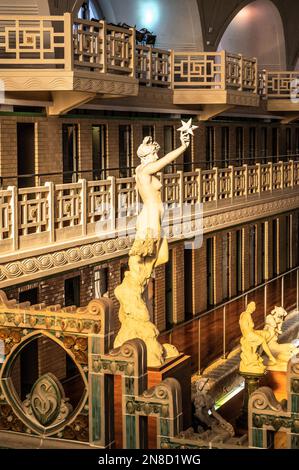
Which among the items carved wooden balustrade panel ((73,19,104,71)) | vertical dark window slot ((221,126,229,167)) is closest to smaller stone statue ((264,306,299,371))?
carved wooden balustrade panel ((73,19,104,71))

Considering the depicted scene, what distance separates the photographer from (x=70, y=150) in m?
20.3

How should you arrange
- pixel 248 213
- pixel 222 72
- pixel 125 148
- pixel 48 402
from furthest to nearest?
pixel 248 213, pixel 125 148, pixel 222 72, pixel 48 402

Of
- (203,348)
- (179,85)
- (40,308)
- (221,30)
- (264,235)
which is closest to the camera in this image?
(40,308)

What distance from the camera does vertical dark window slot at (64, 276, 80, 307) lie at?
791 inches

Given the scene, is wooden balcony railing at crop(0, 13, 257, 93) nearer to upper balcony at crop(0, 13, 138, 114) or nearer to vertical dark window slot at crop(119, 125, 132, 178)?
upper balcony at crop(0, 13, 138, 114)

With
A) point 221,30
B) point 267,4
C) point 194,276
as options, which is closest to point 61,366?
point 194,276

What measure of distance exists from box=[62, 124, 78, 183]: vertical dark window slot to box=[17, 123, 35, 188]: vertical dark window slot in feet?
4.01

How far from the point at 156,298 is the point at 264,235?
30.8 ft

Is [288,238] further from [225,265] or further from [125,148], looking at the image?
[125,148]

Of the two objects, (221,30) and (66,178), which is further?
(221,30)

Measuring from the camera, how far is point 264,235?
32812 mm

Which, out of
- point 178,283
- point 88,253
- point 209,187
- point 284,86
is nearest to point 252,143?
point 284,86

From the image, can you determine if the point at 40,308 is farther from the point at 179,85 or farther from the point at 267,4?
the point at 267,4

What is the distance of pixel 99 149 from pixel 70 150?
153 centimetres
